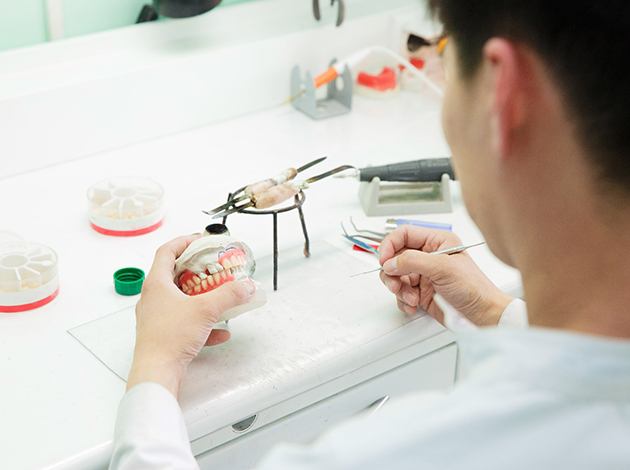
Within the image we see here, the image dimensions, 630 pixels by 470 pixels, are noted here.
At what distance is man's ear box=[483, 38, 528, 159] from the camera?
0.65 metres

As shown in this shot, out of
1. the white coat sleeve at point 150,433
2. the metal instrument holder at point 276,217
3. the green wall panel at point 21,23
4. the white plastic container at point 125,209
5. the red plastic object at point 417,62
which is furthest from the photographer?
the red plastic object at point 417,62

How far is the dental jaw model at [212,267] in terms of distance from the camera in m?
1.06

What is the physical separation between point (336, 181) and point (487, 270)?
0.32 m

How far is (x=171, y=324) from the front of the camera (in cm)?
101

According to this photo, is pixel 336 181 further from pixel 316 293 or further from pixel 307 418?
pixel 307 418

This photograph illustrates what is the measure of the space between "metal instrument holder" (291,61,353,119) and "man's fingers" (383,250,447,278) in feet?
2.02

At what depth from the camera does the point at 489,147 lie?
71cm

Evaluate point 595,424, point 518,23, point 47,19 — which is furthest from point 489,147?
point 47,19

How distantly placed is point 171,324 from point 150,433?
0.14 metres

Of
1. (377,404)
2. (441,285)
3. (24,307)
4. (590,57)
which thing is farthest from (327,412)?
(590,57)

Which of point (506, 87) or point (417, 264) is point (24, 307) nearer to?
point (417, 264)

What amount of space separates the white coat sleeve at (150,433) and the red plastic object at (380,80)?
99 centimetres

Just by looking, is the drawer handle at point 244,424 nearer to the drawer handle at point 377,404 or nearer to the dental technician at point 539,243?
the drawer handle at point 377,404

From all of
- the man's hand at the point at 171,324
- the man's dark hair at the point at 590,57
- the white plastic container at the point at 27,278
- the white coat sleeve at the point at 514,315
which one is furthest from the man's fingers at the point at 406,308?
the man's dark hair at the point at 590,57
